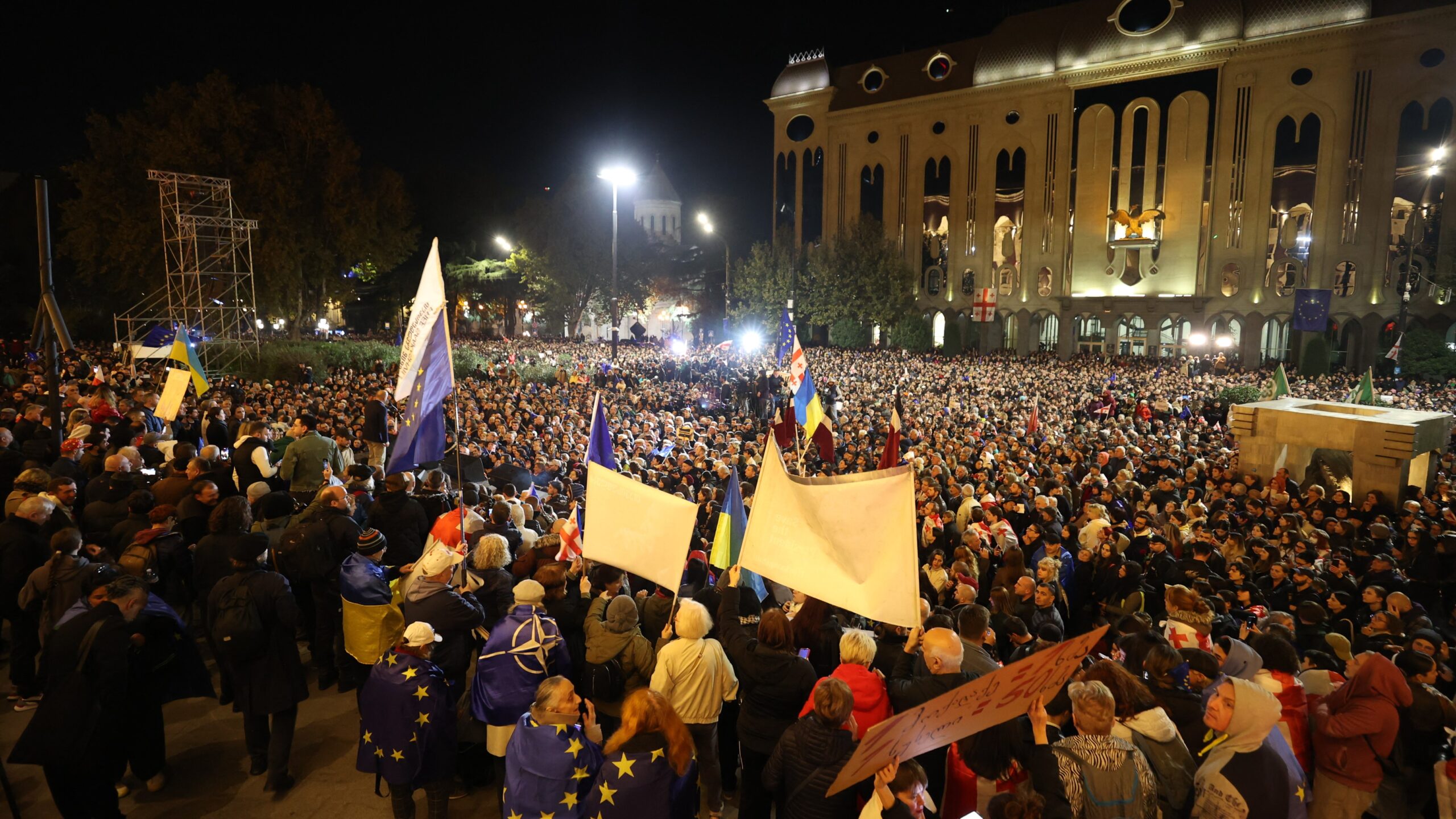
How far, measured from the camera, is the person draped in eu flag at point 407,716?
152 inches

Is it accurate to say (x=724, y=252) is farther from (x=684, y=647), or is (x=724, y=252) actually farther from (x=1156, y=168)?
(x=684, y=647)

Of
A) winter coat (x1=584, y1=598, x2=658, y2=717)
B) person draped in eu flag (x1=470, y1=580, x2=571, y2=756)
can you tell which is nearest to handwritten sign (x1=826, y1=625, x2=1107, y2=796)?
winter coat (x1=584, y1=598, x2=658, y2=717)

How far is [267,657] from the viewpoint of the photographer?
4.45m

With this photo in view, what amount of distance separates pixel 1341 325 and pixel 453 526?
43.0 meters

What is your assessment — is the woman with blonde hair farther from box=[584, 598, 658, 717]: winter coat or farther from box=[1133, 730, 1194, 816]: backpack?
box=[584, 598, 658, 717]: winter coat

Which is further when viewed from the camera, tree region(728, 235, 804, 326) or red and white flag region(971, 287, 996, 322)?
tree region(728, 235, 804, 326)

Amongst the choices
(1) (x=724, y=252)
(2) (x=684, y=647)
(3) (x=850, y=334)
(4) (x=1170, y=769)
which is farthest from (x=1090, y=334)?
(2) (x=684, y=647)

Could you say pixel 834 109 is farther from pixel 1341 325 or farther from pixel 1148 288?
pixel 1341 325

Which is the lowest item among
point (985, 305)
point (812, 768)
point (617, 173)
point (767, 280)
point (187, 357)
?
point (812, 768)

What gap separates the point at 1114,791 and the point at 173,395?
11692 millimetres

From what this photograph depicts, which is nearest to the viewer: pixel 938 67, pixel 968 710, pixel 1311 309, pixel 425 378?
pixel 968 710

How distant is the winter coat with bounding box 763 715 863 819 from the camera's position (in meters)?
3.18

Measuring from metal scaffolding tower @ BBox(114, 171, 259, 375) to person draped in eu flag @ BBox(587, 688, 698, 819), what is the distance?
72.7 feet

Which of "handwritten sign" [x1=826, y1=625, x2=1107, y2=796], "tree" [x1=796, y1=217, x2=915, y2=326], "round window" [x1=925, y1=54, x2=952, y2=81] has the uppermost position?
"round window" [x1=925, y1=54, x2=952, y2=81]
